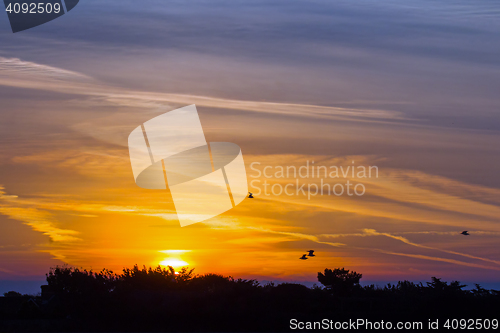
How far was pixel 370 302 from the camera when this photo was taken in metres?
43.6

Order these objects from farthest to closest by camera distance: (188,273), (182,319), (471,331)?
(188,273) → (182,319) → (471,331)

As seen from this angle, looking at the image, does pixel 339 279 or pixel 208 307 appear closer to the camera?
pixel 208 307

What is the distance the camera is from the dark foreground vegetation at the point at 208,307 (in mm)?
37125

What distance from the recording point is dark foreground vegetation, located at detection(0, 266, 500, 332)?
3712 centimetres

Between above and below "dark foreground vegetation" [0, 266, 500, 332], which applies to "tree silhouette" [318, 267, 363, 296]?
below

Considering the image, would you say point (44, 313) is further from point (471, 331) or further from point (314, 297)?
point (471, 331)

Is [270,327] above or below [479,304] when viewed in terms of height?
above

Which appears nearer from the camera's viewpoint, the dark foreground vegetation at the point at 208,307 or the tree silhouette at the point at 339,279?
the dark foreground vegetation at the point at 208,307

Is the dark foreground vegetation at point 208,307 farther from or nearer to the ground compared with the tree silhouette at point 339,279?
farther from the ground

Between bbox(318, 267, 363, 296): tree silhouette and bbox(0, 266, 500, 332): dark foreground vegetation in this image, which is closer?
bbox(0, 266, 500, 332): dark foreground vegetation

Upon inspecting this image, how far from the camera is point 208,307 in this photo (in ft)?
129

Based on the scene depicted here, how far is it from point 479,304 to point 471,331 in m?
10.2

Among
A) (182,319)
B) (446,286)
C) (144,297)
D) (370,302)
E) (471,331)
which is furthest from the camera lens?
(446,286)

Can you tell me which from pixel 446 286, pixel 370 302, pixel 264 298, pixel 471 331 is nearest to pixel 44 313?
pixel 264 298
